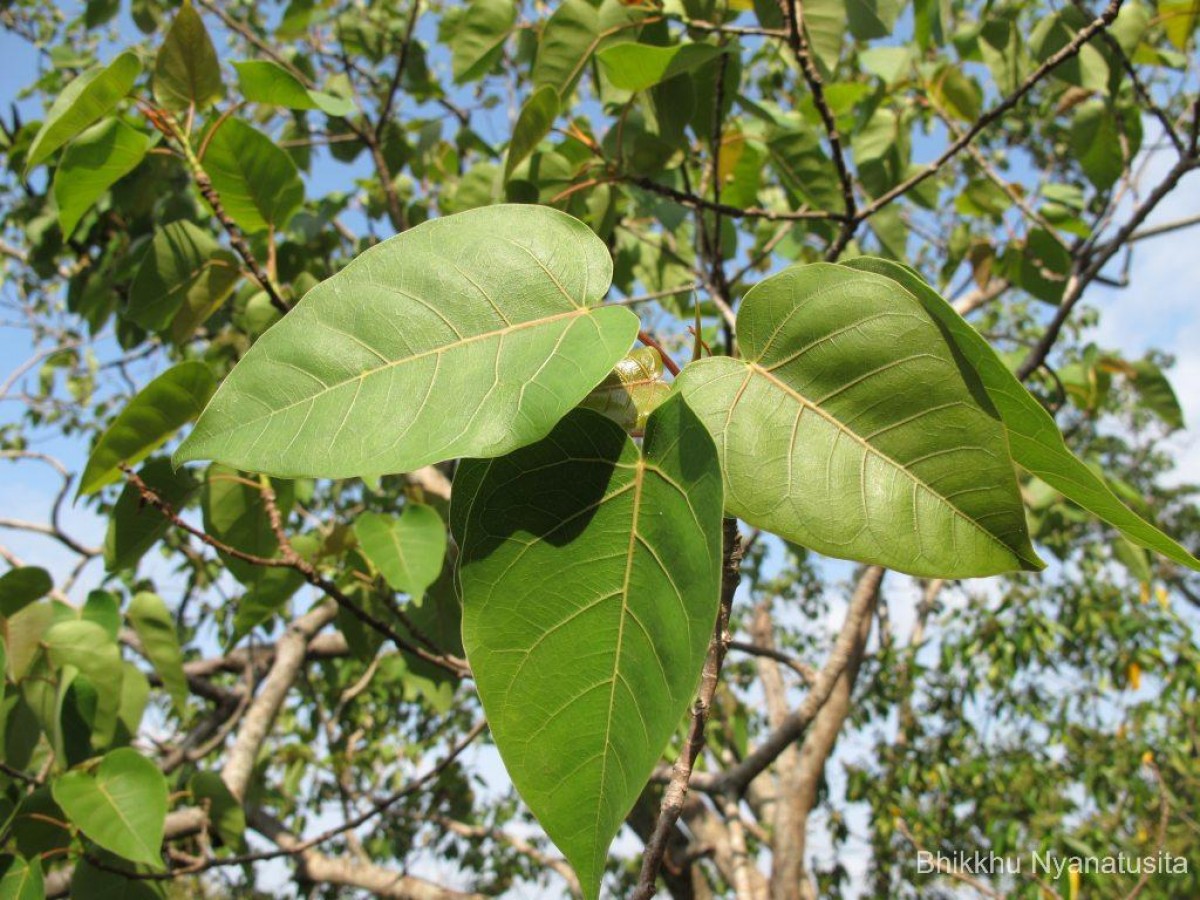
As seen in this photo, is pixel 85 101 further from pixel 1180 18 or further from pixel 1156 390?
pixel 1156 390

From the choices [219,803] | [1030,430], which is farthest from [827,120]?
[219,803]

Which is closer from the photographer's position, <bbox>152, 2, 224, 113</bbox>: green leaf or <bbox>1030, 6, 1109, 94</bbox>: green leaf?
<bbox>152, 2, 224, 113</bbox>: green leaf

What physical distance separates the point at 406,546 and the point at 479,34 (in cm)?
96

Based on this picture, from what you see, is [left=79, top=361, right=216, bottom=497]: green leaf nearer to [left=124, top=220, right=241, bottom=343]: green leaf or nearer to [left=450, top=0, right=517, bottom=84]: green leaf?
[left=124, top=220, right=241, bottom=343]: green leaf

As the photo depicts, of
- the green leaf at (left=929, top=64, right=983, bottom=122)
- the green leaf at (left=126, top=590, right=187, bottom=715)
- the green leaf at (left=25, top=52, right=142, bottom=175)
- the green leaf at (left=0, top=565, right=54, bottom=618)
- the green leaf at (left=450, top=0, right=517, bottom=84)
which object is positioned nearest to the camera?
the green leaf at (left=25, top=52, right=142, bottom=175)

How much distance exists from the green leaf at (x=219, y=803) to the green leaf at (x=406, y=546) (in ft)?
2.57

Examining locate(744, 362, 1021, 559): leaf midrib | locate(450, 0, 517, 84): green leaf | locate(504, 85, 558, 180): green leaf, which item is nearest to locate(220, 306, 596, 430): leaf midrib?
locate(744, 362, 1021, 559): leaf midrib

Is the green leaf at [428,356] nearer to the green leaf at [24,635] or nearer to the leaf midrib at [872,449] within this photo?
the leaf midrib at [872,449]

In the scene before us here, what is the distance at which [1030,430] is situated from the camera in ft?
1.70

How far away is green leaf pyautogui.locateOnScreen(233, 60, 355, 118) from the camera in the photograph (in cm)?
109

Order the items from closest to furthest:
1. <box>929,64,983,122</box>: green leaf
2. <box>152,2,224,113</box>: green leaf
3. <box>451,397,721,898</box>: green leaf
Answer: <box>451,397,721,898</box>: green leaf, <box>152,2,224,113</box>: green leaf, <box>929,64,983,122</box>: green leaf

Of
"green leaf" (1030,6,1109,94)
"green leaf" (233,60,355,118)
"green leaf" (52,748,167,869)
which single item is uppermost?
→ "green leaf" (1030,6,1109,94)

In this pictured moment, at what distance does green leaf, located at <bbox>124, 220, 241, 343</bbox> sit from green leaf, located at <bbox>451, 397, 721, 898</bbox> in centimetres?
93

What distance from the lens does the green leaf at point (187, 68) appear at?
45.9 inches
